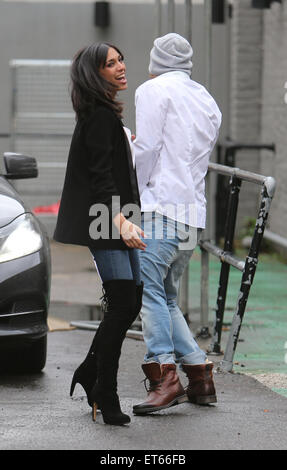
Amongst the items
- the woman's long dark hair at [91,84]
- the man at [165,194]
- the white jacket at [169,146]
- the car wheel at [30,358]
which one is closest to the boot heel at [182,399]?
the man at [165,194]

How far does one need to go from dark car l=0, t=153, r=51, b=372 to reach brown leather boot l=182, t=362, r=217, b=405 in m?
0.95

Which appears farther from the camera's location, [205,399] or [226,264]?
[226,264]

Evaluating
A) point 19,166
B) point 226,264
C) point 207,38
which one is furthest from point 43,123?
point 226,264

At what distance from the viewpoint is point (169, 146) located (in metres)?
5.55

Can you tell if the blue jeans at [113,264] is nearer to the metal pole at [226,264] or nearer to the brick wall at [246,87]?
the metal pole at [226,264]

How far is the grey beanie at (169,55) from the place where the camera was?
5699 millimetres

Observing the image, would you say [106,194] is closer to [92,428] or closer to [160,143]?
[160,143]

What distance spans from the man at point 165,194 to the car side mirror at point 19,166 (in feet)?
5.37

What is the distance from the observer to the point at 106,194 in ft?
16.5

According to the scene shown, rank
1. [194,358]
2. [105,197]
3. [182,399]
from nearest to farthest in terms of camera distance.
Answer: [105,197] < [182,399] < [194,358]

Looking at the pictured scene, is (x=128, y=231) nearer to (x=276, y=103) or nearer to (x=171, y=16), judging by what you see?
(x=171, y=16)

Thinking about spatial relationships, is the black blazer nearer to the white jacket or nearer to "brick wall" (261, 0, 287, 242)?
the white jacket

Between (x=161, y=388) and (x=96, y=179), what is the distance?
3.77 feet

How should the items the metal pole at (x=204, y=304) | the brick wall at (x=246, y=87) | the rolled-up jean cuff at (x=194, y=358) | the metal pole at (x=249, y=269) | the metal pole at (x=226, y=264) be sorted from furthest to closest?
the brick wall at (x=246, y=87)
the metal pole at (x=204, y=304)
the metal pole at (x=226, y=264)
the metal pole at (x=249, y=269)
the rolled-up jean cuff at (x=194, y=358)
